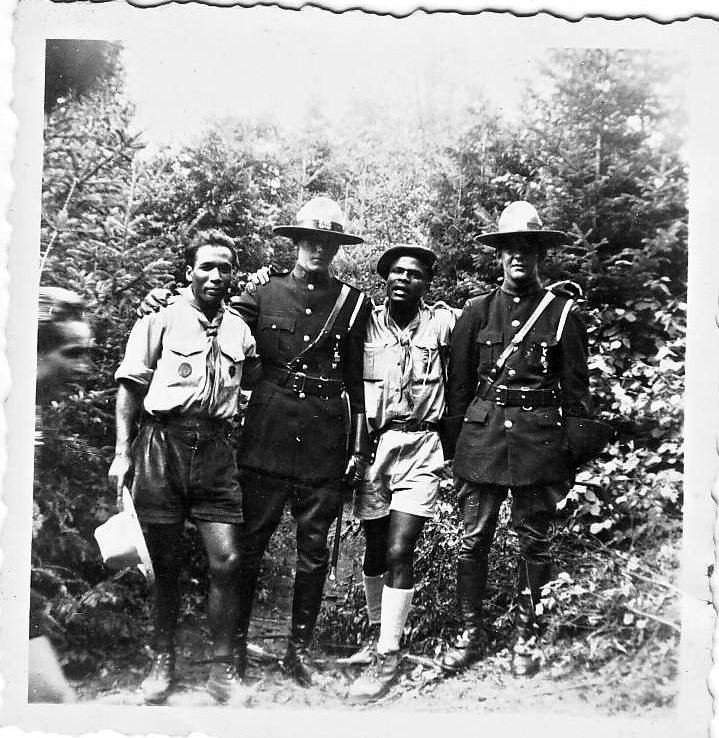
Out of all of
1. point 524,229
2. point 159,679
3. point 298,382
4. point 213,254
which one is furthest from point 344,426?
point 159,679

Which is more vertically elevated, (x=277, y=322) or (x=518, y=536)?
(x=277, y=322)

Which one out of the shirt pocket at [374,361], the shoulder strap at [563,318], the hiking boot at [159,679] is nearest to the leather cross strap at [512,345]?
the shoulder strap at [563,318]

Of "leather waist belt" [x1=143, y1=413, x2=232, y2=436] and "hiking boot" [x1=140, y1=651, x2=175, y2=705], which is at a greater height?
"leather waist belt" [x1=143, y1=413, x2=232, y2=436]

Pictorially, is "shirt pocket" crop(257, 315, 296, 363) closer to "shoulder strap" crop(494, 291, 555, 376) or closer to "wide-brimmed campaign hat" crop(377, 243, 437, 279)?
"wide-brimmed campaign hat" crop(377, 243, 437, 279)

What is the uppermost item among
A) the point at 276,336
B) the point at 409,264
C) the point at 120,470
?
the point at 409,264

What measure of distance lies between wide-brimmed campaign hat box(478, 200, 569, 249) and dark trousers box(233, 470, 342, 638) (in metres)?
1.42

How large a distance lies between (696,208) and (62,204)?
3084 millimetres

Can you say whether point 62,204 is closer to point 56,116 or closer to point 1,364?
point 56,116

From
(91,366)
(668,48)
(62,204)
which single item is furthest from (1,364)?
(668,48)

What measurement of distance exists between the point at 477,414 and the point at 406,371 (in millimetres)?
391

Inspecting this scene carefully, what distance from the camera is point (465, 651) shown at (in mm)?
3830

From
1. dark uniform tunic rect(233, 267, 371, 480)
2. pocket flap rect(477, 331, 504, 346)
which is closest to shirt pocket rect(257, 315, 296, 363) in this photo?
dark uniform tunic rect(233, 267, 371, 480)

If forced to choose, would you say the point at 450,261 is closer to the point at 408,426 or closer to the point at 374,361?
the point at 374,361

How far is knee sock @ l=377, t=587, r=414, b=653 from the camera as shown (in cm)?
380
